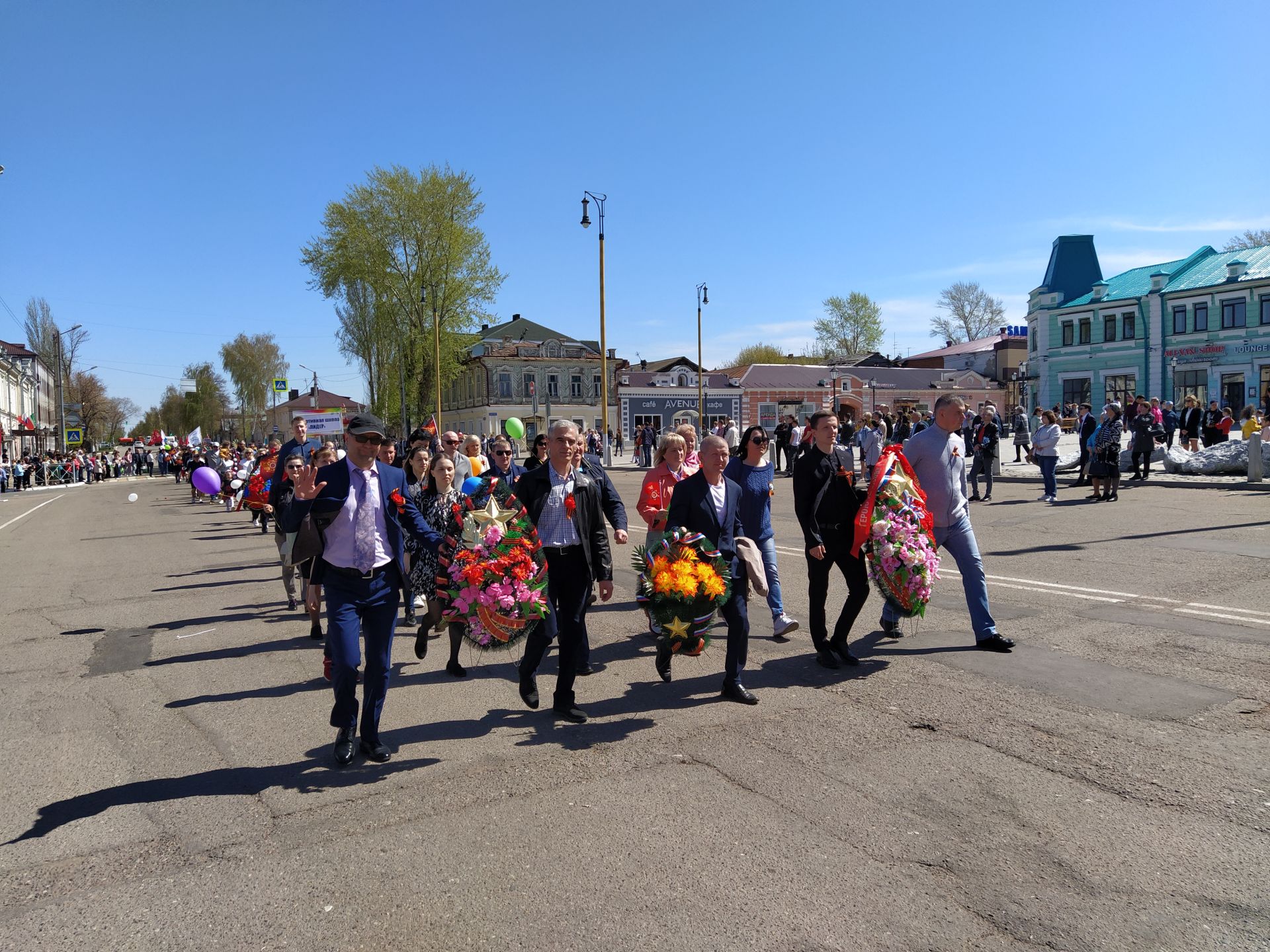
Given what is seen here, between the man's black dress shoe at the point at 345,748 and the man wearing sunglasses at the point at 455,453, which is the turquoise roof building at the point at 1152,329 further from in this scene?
the man's black dress shoe at the point at 345,748

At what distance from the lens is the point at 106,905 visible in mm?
3578

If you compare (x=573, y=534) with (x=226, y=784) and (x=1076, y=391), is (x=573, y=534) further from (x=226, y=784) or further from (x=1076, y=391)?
(x=1076, y=391)

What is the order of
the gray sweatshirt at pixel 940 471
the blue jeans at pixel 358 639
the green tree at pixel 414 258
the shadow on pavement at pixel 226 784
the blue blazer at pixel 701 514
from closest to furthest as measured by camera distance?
1. the shadow on pavement at pixel 226 784
2. the blue jeans at pixel 358 639
3. the blue blazer at pixel 701 514
4. the gray sweatshirt at pixel 940 471
5. the green tree at pixel 414 258

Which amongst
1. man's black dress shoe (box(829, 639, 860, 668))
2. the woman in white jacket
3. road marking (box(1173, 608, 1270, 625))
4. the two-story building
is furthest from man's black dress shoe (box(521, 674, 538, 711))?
the two-story building

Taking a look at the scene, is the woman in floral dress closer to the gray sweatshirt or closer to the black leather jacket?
the black leather jacket

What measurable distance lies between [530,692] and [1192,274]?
6082cm

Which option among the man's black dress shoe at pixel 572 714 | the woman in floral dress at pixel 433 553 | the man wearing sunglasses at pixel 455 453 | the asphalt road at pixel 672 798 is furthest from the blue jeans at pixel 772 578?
the man wearing sunglasses at pixel 455 453

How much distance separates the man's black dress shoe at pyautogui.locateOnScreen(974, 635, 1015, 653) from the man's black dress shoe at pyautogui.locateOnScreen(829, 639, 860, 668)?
110 cm

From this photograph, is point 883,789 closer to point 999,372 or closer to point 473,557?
point 473,557

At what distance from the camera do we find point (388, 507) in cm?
525

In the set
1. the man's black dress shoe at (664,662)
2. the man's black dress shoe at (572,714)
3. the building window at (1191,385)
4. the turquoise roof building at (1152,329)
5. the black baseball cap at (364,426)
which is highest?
the turquoise roof building at (1152,329)

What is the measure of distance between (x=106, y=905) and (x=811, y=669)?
477 centimetres

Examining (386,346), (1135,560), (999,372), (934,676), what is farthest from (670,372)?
(934,676)

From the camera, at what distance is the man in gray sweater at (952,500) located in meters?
7.18
